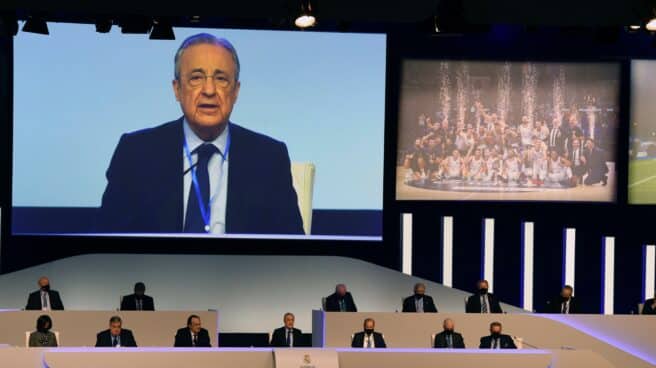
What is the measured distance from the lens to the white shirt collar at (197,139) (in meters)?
12.8

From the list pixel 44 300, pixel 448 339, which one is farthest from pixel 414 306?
pixel 44 300

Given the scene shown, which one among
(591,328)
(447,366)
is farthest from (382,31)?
(447,366)

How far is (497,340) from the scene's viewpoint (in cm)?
988

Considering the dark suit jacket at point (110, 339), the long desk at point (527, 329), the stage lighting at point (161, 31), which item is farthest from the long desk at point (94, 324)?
the stage lighting at point (161, 31)

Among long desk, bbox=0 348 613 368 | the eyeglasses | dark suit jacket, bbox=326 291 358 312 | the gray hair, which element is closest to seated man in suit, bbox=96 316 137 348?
long desk, bbox=0 348 613 368

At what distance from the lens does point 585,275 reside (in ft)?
44.2

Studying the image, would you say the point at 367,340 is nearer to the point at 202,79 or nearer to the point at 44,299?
the point at 44,299

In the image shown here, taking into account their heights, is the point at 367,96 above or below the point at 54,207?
above

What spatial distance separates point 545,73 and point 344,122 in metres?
2.50

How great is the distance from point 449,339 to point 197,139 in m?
4.30

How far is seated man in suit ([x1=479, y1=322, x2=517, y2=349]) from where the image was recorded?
32.3 ft

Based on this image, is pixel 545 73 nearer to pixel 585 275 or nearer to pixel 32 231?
pixel 585 275

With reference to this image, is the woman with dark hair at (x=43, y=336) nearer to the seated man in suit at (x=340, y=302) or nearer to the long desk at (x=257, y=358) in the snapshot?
the long desk at (x=257, y=358)

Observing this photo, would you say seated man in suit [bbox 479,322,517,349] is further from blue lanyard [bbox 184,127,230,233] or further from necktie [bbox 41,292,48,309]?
necktie [bbox 41,292,48,309]
